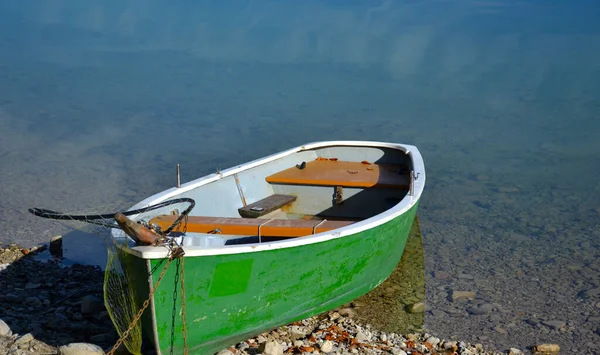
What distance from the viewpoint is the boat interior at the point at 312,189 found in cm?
909

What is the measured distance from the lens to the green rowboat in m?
6.68

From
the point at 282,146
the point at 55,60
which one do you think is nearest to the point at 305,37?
the point at 55,60

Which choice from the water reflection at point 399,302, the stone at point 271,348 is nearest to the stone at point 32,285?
the stone at point 271,348

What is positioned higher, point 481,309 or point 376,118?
point 376,118

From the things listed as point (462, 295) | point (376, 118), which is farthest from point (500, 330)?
point (376, 118)

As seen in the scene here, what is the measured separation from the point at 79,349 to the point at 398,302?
3946 mm

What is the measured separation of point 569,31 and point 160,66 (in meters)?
16.9

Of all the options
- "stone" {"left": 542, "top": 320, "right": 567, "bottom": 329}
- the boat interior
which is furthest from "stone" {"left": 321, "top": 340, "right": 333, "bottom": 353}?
"stone" {"left": 542, "top": 320, "right": 567, "bottom": 329}

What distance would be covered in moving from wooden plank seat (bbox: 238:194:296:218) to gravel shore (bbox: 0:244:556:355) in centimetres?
157

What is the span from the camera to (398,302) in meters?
9.13

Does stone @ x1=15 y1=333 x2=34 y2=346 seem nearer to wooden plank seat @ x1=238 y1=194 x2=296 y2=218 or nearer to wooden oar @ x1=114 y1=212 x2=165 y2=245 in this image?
wooden oar @ x1=114 y1=212 x2=165 y2=245

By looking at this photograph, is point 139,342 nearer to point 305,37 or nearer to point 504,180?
point 504,180

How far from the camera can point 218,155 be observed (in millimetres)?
15203

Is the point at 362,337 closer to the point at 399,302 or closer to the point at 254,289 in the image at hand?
the point at 254,289
